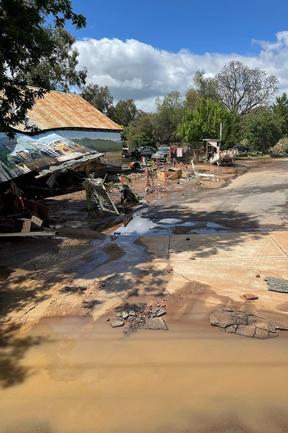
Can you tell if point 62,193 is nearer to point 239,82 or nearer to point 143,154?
point 143,154

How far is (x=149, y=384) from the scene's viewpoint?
191 inches

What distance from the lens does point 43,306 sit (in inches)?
276

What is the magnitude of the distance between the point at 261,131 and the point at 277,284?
168 ft

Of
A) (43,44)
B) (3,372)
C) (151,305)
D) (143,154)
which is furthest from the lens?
(143,154)

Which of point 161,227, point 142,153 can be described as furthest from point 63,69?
point 161,227

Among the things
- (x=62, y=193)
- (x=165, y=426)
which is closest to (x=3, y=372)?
(x=165, y=426)

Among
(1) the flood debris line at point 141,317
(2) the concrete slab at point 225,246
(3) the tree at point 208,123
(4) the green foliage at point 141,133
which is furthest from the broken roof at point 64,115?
(4) the green foliage at point 141,133

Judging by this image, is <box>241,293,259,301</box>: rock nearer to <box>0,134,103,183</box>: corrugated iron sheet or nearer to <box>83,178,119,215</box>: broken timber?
<box>83,178,119,215</box>: broken timber

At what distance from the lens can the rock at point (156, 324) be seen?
6109 mm

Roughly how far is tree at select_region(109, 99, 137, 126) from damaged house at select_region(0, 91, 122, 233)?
3910cm

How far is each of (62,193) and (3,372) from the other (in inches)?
630

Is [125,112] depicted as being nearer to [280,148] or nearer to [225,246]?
[280,148]

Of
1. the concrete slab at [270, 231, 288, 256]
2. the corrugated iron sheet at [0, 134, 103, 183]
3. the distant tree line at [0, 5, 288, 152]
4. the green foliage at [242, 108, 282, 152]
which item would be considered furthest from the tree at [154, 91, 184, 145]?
the concrete slab at [270, 231, 288, 256]

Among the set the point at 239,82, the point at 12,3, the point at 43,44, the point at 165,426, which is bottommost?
the point at 165,426
